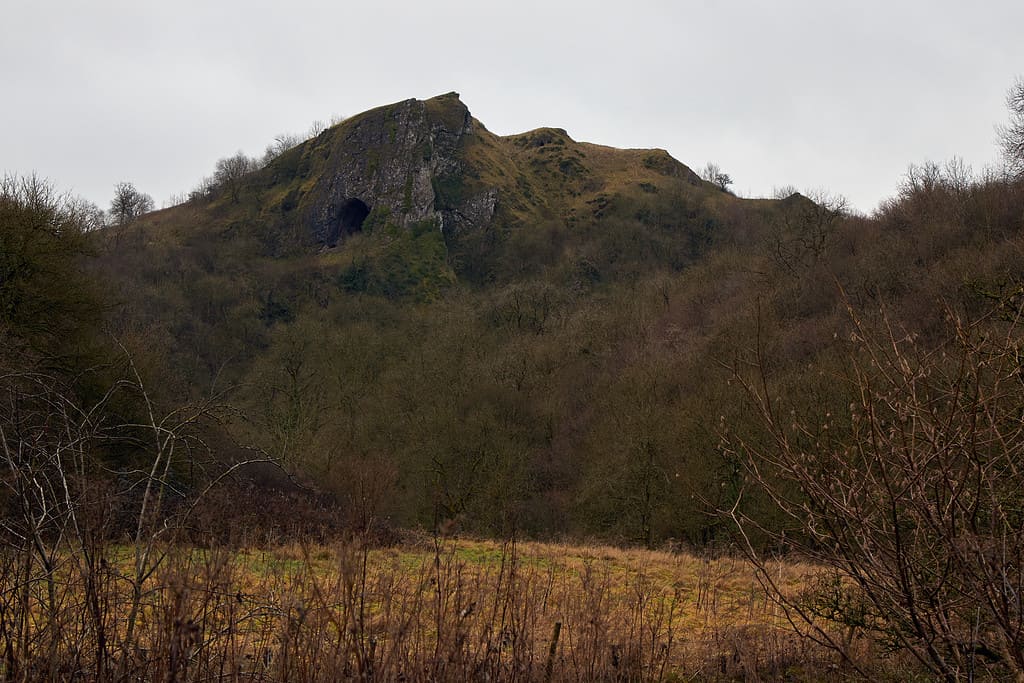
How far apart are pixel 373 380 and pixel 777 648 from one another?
36872 millimetres

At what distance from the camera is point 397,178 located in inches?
2805

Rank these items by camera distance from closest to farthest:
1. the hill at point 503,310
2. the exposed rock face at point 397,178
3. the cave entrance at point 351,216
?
the hill at point 503,310 < the exposed rock face at point 397,178 < the cave entrance at point 351,216

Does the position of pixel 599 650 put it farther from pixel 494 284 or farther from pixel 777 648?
pixel 494 284

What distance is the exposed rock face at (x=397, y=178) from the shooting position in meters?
70.0

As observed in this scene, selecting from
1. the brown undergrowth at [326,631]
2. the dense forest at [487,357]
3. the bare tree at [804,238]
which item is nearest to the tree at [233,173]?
the dense forest at [487,357]

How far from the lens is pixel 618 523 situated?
2291 centimetres

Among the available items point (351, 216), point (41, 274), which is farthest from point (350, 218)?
point (41, 274)

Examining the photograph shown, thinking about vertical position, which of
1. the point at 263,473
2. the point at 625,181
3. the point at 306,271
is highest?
the point at 625,181

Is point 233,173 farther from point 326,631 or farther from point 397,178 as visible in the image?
point 326,631

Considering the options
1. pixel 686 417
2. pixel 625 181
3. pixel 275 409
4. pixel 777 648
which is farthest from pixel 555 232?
pixel 777 648

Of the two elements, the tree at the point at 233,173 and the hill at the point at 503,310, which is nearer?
the hill at the point at 503,310

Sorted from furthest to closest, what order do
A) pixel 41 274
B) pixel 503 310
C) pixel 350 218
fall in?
1. pixel 350 218
2. pixel 503 310
3. pixel 41 274

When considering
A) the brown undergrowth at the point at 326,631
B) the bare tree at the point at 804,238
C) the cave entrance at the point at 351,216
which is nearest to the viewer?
the brown undergrowth at the point at 326,631

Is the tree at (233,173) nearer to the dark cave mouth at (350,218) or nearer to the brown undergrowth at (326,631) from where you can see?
the dark cave mouth at (350,218)
